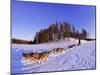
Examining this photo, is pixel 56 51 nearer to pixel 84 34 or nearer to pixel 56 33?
pixel 56 33

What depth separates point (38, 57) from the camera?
2.79 m

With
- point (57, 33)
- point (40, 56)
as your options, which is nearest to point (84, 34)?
point (57, 33)

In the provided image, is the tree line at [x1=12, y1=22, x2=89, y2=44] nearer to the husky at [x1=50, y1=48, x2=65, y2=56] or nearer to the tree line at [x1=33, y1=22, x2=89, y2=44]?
the tree line at [x1=33, y1=22, x2=89, y2=44]

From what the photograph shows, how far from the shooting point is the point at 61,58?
2.90 metres

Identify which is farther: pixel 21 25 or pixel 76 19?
pixel 76 19

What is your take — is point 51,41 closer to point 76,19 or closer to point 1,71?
point 76,19

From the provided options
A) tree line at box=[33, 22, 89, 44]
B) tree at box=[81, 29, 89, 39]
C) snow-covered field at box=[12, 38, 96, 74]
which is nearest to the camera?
snow-covered field at box=[12, 38, 96, 74]

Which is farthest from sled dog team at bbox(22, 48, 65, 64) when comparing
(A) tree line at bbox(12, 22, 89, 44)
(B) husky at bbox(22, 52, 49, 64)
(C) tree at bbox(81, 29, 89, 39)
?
(C) tree at bbox(81, 29, 89, 39)

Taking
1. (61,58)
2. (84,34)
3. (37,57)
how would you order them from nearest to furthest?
(37,57) → (61,58) → (84,34)

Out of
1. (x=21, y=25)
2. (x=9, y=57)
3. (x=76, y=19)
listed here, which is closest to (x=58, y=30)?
(x=76, y=19)

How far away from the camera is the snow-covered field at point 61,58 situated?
2699 millimetres

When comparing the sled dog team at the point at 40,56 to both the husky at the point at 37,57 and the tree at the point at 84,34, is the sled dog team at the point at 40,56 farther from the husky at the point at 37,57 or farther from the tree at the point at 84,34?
the tree at the point at 84,34

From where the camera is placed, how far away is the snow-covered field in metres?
2.70

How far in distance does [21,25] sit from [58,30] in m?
0.46
